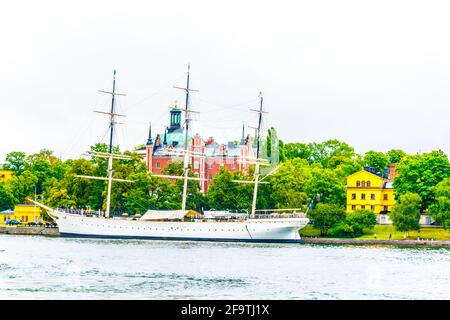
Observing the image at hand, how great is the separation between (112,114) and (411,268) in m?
66.0

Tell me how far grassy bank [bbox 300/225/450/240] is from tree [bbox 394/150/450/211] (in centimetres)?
516

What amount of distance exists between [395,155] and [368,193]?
43161 mm

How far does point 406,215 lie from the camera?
11300 cm

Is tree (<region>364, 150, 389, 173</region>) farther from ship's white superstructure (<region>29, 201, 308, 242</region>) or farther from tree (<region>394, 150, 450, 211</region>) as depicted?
ship's white superstructure (<region>29, 201, 308, 242</region>)

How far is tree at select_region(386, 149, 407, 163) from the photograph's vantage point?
17425cm

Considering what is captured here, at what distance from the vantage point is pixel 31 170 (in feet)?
551

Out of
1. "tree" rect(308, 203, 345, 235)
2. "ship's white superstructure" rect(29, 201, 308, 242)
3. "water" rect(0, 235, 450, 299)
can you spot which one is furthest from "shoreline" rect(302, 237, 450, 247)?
"water" rect(0, 235, 450, 299)

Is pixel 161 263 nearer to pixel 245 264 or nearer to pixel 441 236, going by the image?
pixel 245 264

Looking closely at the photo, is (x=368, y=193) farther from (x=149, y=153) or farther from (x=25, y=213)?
(x=149, y=153)

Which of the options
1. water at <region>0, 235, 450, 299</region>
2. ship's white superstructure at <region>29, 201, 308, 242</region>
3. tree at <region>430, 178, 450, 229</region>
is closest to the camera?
water at <region>0, 235, 450, 299</region>

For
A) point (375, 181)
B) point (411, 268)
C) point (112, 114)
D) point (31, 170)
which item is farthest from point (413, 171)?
point (31, 170)

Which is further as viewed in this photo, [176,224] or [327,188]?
[327,188]

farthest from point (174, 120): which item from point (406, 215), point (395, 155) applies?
point (406, 215)
